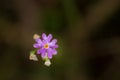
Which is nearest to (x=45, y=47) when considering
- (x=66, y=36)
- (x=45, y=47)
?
(x=45, y=47)

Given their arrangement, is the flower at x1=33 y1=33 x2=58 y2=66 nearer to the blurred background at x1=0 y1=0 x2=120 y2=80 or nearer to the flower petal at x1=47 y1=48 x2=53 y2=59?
the flower petal at x1=47 y1=48 x2=53 y2=59

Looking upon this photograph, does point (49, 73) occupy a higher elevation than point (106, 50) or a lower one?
lower

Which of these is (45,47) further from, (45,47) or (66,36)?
(66,36)

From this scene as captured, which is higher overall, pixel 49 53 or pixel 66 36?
pixel 66 36

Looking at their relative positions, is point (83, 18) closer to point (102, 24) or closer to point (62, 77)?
point (102, 24)

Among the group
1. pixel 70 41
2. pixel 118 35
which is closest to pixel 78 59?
pixel 70 41

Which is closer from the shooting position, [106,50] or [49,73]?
[49,73]

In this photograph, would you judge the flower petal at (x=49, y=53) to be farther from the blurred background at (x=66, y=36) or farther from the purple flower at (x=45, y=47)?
the blurred background at (x=66, y=36)

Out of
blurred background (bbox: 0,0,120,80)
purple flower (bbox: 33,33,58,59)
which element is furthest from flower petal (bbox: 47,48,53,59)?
blurred background (bbox: 0,0,120,80)
